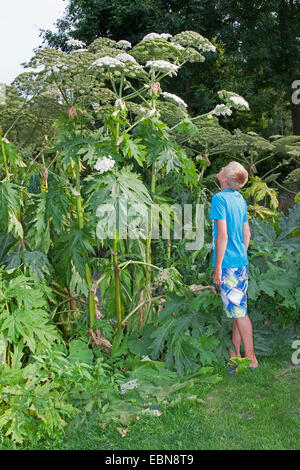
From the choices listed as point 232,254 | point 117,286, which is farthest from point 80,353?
point 232,254

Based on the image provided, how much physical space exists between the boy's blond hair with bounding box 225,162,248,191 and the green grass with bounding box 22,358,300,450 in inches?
66.2

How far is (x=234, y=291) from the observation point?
4.19 meters

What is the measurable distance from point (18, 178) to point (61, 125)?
65cm

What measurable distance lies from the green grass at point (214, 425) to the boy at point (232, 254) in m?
0.54

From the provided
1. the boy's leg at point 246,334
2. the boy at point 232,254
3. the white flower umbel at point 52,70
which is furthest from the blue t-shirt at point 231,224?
the white flower umbel at point 52,70

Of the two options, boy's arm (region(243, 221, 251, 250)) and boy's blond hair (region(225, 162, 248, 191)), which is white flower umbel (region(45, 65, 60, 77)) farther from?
boy's arm (region(243, 221, 251, 250))

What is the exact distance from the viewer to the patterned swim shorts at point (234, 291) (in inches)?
165

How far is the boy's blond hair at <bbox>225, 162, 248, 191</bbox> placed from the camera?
4234mm

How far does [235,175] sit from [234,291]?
986mm

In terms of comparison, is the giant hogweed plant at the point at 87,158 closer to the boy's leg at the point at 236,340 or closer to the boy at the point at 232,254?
the boy at the point at 232,254

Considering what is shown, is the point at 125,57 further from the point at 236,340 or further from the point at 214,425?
the point at 214,425

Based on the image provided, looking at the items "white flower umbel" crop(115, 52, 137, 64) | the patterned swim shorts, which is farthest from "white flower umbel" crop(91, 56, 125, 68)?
the patterned swim shorts
